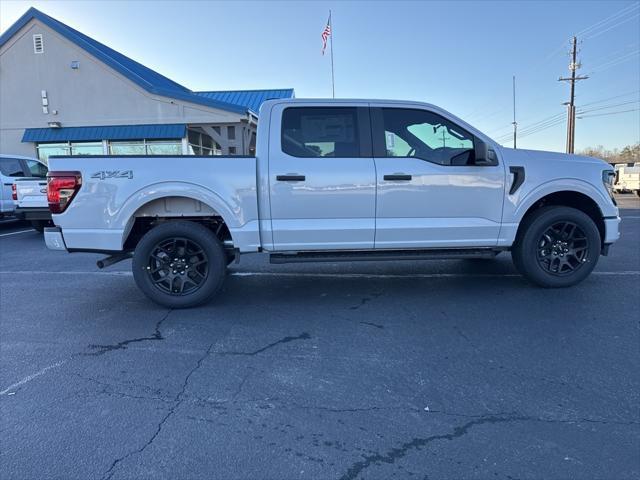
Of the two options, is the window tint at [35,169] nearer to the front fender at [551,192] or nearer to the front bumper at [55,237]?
the front bumper at [55,237]

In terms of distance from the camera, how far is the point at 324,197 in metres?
4.33

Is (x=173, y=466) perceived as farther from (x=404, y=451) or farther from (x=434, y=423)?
(x=434, y=423)

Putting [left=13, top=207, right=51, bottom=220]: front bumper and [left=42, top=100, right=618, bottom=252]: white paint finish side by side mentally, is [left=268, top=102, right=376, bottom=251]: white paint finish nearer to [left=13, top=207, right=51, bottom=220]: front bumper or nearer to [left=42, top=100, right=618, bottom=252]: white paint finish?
[left=42, top=100, right=618, bottom=252]: white paint finish

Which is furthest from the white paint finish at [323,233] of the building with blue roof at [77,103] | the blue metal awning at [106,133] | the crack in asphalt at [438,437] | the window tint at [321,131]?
the blue metal awning at [106,133]

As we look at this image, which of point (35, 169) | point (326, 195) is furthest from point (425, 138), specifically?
point (35, 169)

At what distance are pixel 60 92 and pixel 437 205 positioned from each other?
1870 centimetres

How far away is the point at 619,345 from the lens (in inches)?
136

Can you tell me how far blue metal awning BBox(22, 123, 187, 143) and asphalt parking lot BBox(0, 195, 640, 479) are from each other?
12.6 metres

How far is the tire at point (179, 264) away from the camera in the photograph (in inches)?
169

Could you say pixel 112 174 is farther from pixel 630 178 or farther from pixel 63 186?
pixel 630 178

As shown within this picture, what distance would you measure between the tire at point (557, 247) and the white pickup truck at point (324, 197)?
0.07ft

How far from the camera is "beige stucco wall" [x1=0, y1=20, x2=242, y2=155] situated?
16.6 m

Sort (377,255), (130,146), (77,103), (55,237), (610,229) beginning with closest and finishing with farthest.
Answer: (55,237) → (377,255) → (610,229) → (130,146) → (77,103)

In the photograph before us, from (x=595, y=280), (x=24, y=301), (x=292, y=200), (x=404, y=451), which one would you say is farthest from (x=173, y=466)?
(x=595, y=280)
